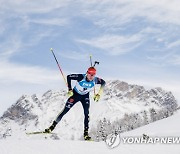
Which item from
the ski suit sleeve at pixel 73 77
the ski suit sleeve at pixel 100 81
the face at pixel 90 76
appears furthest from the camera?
the ski suit sleeve at pixel 100 81

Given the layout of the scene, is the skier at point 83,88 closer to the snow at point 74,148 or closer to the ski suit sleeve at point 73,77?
the ski suit sleeve at point 73,77

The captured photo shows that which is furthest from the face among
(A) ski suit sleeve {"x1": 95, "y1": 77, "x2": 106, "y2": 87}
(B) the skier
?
(A) ski suit sleeve {"x1": 95, "y1": 77, "x2": 106, "y2": 87}

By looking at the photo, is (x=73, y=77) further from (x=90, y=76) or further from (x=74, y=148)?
(x=74, y=148)

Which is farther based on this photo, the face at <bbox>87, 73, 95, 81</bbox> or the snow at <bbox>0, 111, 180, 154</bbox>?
the face at <bbox>87, 73, 95, 81</bbox>

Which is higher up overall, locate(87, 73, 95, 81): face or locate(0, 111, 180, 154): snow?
locate(87, 73, 95, 81): face

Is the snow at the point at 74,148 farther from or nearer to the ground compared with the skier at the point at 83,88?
nearer to the ground

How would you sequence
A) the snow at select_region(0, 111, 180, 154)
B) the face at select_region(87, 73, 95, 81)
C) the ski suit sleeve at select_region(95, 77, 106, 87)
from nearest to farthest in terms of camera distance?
the snow at select_region(0, 111, 180, 154), the face at select_region(87, 73, 95, 81), the ski suit sleeve at select_region(95, 77, 106, 87)

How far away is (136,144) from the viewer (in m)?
12.8

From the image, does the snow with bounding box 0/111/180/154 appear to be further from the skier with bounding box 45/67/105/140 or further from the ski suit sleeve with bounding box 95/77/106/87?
the ski suit sleeve with bounding box 95/77/106/87

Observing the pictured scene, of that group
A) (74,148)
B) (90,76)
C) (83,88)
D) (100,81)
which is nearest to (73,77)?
(83,88)

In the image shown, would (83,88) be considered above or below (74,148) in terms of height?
above

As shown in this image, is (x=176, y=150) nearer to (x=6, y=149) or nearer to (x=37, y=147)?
(x=37, y=147)

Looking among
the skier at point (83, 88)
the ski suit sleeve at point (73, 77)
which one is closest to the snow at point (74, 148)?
the skier at point (83, 88)

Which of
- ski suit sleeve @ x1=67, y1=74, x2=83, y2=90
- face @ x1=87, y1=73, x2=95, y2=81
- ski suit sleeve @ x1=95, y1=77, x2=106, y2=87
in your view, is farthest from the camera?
ski suit sleeve @ x1=95, y1=77, x2=106, y2=87
